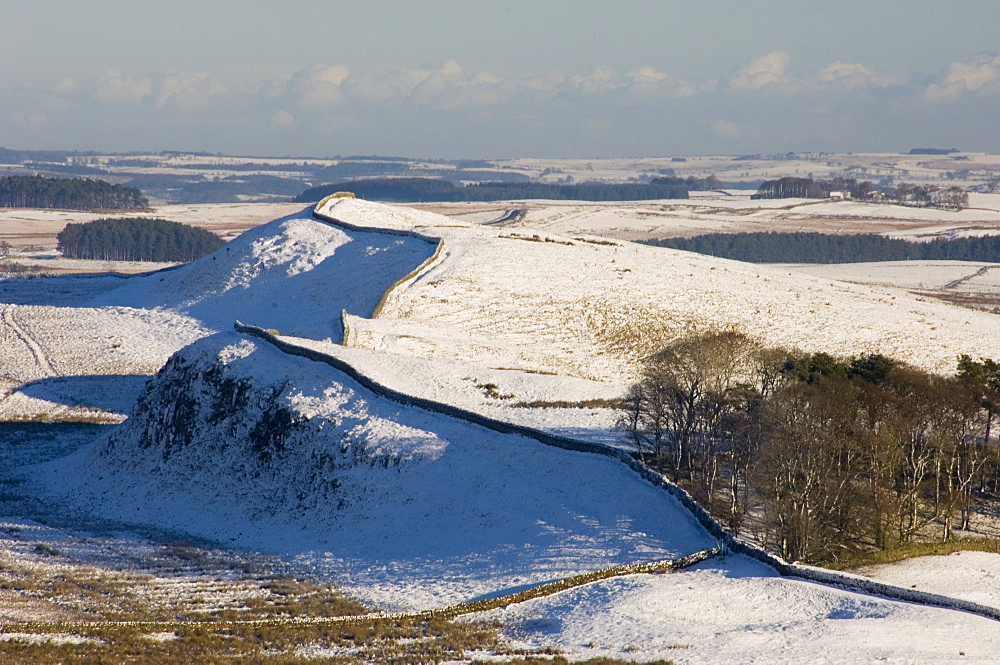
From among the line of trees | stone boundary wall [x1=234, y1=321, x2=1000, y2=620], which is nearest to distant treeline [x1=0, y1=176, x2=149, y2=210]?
stone boundary wall [x1=234, y1=321, x2=1000, y2=620]

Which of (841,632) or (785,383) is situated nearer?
(841,632)

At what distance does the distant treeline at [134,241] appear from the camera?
5408 inches

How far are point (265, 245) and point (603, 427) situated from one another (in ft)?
150

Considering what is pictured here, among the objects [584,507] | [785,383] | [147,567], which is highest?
[785,383]

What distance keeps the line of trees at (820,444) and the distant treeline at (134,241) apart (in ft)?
374

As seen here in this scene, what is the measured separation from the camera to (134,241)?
141m

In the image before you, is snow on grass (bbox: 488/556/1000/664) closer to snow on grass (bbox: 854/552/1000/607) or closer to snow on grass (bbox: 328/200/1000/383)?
snow on grass (bbox: 854/552/1000/607)

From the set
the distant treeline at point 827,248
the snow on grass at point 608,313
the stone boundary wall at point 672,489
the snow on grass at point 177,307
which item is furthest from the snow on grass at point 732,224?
the stone boundary wall at point 672,489

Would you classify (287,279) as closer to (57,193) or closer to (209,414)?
(209,414)

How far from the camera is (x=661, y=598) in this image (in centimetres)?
2645

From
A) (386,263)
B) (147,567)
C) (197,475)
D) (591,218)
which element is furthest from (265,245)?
(591,218)

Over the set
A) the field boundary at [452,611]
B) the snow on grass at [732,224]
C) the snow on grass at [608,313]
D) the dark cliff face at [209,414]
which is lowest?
the field boundary at [452,611]

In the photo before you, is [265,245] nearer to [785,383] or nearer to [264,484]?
[264,484]

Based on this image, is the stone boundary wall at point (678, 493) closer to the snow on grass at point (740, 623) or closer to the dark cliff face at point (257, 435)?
the snow on grass at point (740, 623)
